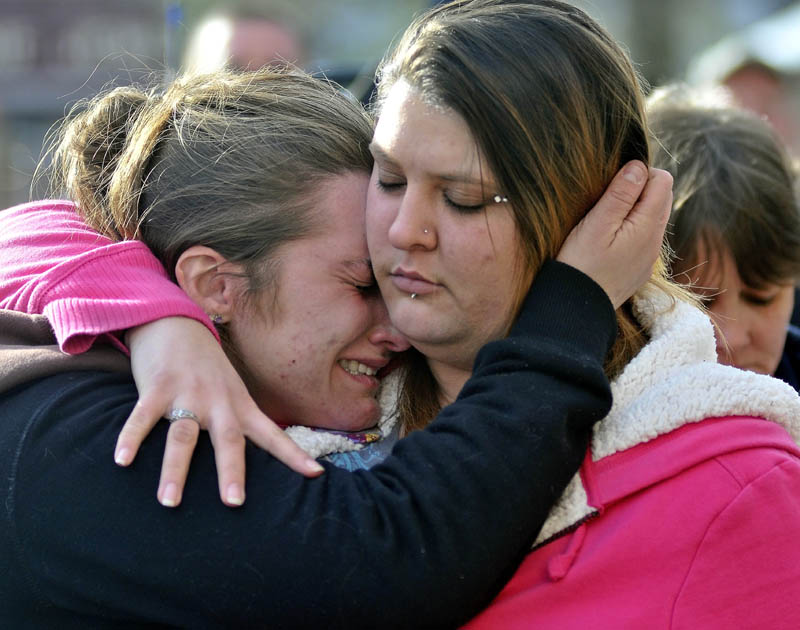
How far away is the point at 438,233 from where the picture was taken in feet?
5.84

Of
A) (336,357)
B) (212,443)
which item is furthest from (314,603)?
(336,357)

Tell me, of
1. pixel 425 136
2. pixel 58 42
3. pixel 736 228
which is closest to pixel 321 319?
pixel 425 136

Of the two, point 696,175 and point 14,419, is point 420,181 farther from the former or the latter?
point 696,175

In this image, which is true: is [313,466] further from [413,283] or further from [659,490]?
[659,490]

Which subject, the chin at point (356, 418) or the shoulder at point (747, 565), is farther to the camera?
the chin at point (356, 418)

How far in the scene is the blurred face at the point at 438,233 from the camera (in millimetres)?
1742

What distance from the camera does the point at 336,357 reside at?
210cm

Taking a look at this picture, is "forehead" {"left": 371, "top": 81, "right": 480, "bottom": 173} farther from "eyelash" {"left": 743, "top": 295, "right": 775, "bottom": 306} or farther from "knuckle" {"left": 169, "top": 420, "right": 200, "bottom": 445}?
"eyelash" {"left": 743, "top": 295, "right": 775, "bottom": 306}

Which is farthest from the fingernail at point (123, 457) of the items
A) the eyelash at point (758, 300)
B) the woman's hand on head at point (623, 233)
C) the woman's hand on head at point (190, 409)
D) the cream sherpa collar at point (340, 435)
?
the eyelash at point (758, 300)

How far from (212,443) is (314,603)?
283mm

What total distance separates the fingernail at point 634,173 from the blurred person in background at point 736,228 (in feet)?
3.14

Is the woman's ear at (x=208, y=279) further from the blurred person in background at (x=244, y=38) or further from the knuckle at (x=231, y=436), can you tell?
the blurred person in background at (x=244, y=38)

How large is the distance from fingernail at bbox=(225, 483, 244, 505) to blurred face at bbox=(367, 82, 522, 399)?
18.0 inches

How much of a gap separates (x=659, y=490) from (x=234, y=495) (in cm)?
65
